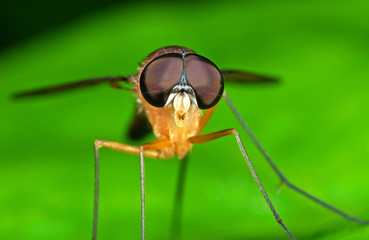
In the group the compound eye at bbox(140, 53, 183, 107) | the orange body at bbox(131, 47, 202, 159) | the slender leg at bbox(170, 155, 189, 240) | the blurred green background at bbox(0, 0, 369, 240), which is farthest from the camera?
the blurred green background at bbox(0, 0, 369, 240)

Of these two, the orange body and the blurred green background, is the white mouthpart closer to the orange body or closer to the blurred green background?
the orange body

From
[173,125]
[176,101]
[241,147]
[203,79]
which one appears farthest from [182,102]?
[241,147]

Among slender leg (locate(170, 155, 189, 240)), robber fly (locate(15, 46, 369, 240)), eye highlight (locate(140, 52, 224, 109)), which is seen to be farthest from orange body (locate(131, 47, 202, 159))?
slender leg (locate(170, 155, 189, 240))

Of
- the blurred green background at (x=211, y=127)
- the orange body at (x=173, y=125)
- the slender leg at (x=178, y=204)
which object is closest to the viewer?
the orange body at (x=173, y=125)

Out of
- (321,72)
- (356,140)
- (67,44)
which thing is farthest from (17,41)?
(356,140)

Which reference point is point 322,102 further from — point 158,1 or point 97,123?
point 158,1

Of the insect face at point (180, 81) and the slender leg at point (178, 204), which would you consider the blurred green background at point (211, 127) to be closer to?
Result: the slender leg at point (178, 204)

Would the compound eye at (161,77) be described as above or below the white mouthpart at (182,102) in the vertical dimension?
above

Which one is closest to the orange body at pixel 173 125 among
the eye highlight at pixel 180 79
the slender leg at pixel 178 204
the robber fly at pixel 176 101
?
the robber fly at pixel 176 101

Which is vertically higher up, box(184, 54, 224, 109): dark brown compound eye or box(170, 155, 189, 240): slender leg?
box(184, 54, 224, 109): dark brown compound eye
